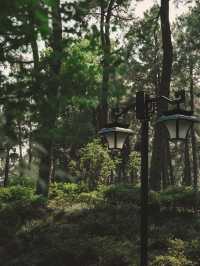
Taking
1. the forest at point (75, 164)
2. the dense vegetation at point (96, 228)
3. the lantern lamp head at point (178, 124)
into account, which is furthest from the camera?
the dense vegetation at point (96, 228)

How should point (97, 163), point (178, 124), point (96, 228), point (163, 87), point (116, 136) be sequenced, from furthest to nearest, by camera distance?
point (97, 163)
point (163, 87)
point (96, 228)
point (116, 136)
point (178, 124)

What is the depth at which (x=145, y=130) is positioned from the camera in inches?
337

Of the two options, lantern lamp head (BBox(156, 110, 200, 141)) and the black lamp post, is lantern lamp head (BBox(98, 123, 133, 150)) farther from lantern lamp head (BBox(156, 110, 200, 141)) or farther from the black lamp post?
lantern lamp head (BBox(156, 110, 200, 141))

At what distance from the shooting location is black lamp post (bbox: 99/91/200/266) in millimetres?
7992

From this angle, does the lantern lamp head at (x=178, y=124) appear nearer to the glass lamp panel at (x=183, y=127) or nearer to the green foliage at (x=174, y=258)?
the glass lamp panel at (x=183, y=127)

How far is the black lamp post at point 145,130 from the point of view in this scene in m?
7.99

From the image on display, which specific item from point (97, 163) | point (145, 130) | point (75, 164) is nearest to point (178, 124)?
point (145, 130)

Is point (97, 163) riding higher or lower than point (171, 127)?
higher

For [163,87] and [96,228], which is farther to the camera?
[163,87]

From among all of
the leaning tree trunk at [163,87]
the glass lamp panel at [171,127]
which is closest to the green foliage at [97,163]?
the leaning tree trunk at [163,87]

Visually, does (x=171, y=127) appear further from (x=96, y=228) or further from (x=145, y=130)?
(x=96, y=228)

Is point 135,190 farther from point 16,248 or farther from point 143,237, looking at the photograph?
point 143,237

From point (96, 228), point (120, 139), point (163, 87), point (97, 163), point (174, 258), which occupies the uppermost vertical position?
point (163, 87)

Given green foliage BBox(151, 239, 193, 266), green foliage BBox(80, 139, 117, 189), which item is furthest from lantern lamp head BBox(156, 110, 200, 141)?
green foliage BBox(80, 139, 117, 189)
